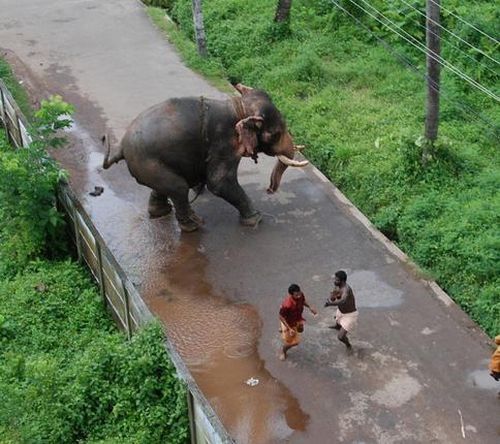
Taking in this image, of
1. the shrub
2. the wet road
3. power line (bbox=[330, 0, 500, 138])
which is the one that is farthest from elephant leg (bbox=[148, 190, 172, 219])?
power line (bbox=[330, 0, 500, 138])

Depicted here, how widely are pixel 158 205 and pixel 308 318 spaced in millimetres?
2904

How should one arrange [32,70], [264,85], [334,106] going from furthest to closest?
[32,70], [264,85], [334,106]

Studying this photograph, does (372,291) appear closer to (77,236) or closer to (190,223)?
(190,223)

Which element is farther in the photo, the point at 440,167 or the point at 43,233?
the point at 440,167

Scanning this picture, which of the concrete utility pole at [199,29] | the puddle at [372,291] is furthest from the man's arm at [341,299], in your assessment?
the concrete utility pole at [199,29]

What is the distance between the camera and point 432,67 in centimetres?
1180

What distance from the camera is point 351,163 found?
42.1 ft

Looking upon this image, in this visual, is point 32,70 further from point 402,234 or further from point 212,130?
point 402,234

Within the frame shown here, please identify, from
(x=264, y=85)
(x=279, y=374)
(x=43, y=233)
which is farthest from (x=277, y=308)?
(x=264, y=85)

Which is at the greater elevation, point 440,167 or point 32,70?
point 440,167

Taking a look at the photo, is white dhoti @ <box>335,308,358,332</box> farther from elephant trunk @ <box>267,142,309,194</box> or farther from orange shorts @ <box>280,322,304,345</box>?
elephant trunk @ <box>267,142,309,194</box>

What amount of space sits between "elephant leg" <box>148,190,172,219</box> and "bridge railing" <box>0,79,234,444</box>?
3.51ft

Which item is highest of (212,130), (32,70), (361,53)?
(212,130)

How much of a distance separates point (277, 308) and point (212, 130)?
2.42 metres
